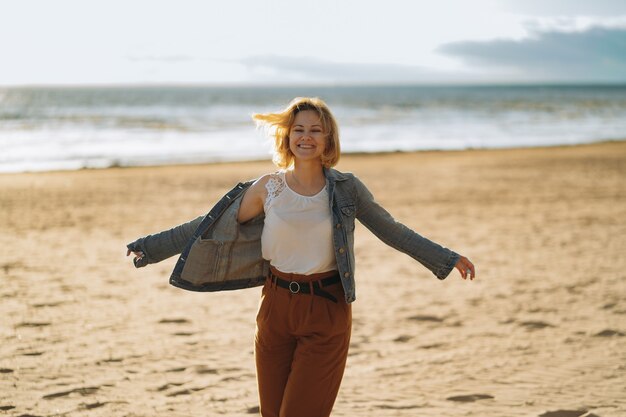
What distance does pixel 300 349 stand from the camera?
9.89 ft

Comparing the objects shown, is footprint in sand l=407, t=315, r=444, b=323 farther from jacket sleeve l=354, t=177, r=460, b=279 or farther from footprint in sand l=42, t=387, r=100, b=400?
jacket sleeve l=354, t=177, r=460, b=279

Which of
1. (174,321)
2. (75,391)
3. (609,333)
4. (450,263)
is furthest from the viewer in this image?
(174,321)

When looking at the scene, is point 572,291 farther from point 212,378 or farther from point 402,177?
point 402,177

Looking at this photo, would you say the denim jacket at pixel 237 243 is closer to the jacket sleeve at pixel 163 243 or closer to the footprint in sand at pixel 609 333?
the jacket sleeve at pixel 163 243

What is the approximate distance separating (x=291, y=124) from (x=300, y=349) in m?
1.02

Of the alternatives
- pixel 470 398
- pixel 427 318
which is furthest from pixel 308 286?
pixel 427 318

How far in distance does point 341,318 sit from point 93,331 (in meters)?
3.80

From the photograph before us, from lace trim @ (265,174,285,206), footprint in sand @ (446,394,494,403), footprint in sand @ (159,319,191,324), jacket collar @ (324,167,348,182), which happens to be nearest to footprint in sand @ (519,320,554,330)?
footprint in sand @ (446,394,494,403)

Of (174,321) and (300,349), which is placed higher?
(300,349)

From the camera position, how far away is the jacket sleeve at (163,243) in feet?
10.8

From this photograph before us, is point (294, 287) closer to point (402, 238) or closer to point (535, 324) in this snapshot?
point (402, 238)

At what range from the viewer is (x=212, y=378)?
5.02 meters

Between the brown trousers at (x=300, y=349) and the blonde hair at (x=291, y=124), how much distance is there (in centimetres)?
55

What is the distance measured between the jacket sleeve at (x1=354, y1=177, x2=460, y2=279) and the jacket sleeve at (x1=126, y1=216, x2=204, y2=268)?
0.82 m
